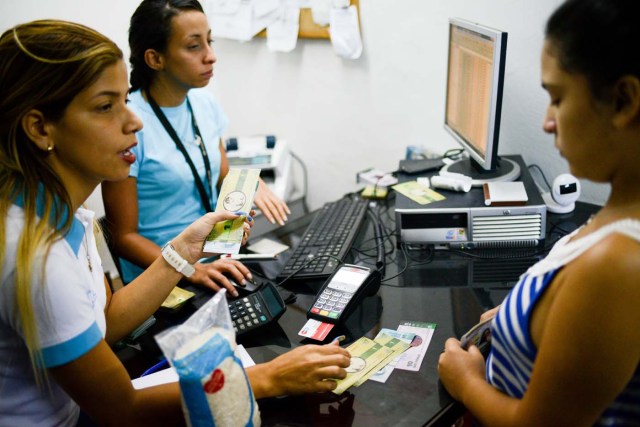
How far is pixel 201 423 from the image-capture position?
31.7 inches

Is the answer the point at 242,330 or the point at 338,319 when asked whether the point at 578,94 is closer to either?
the point at 338,319

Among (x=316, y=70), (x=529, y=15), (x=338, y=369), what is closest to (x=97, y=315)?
(x=338, y=369)

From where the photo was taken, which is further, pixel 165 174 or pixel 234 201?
pixel 165 174

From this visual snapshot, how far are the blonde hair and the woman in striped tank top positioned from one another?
2.45ft

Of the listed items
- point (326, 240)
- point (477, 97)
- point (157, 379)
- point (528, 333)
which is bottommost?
point (157, 379)

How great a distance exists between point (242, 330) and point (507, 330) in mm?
577

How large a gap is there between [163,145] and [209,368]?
1.07 metres

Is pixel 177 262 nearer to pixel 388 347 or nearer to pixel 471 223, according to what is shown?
pixel 388 347

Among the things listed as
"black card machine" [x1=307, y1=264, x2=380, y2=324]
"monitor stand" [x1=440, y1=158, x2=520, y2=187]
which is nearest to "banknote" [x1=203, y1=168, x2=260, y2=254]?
"black card machine" [x1=307, y1=264, x2=380, y2=324]

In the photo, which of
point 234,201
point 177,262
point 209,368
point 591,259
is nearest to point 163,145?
point 234,201

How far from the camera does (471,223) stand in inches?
57.9

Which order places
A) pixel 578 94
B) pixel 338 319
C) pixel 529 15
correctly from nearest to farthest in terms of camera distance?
1. pixel 578 94
2. pixel 338 319
3. pixel 529 15

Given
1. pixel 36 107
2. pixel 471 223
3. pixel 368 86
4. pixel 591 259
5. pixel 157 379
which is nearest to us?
pixel 591 259

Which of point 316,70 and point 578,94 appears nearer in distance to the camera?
point 578,94
